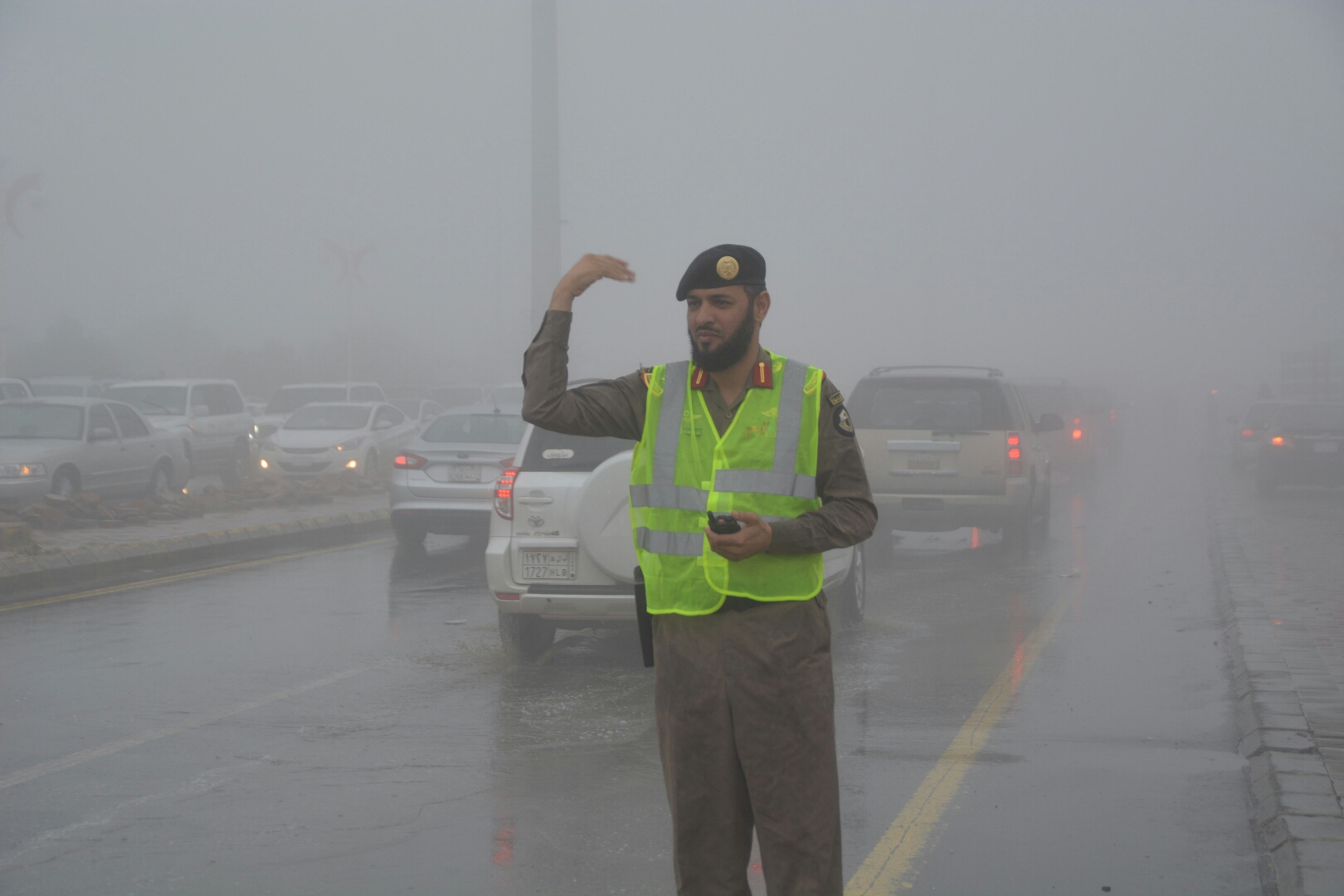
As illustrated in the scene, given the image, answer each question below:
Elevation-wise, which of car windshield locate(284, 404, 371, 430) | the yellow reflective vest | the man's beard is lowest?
car windshield locate(284, 404, 371, 430)

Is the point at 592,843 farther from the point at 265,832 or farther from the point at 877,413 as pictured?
the point at 877,413

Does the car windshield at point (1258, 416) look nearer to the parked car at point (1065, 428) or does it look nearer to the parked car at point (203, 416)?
the parked car at point (1065, 428)

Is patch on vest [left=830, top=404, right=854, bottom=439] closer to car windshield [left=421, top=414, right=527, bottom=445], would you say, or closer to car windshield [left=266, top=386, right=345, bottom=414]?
car windshield [left=421, top=414, right=527, bottom=445]

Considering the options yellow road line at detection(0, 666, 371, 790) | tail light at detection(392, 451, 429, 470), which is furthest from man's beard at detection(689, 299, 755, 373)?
tail light at detection(392, 451, 429, 470)

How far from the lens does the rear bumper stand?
13.8m

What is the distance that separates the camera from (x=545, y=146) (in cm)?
4084

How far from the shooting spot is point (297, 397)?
3039 cm

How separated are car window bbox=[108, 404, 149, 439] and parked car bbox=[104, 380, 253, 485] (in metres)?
3.59

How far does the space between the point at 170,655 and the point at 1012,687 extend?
5222 millimetres

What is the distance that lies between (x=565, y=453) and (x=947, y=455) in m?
6.77

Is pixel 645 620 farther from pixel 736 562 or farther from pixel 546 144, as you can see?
pixel 546 144

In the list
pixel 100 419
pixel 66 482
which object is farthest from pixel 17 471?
pixel 100 419

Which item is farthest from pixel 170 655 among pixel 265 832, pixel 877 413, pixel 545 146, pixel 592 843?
pixel 545 146

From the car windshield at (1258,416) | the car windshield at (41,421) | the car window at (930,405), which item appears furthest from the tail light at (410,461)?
the car windshield at (1258,416)
